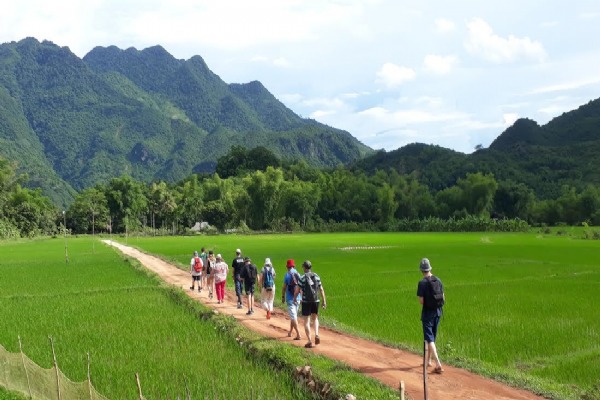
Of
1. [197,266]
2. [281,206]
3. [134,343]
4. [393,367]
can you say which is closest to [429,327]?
[393,367]

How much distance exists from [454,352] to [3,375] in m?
9.07

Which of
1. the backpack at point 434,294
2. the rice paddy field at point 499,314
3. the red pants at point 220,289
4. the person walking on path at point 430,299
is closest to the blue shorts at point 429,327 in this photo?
the person walking on path at point 430,299

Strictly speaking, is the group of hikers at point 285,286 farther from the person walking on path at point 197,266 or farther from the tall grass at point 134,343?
the tall grass at point 134,343

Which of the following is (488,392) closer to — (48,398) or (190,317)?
(48,398)

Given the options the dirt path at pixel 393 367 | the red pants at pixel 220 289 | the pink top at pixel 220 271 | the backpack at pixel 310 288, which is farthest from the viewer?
the red pants at pixel 220 289

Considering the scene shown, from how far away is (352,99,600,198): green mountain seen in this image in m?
115

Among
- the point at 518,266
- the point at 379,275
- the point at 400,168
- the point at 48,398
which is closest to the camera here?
the point at 48,398

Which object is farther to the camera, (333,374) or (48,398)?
(333,374)

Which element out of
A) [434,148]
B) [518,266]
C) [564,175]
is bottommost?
[518,266]

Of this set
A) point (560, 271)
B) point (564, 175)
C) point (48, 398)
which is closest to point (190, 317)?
point (48, 398)

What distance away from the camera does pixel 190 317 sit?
15.6 metres

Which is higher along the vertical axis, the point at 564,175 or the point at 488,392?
the point at 564,175

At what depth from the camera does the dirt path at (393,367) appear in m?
8.45

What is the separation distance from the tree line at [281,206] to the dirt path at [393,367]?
81.2m
